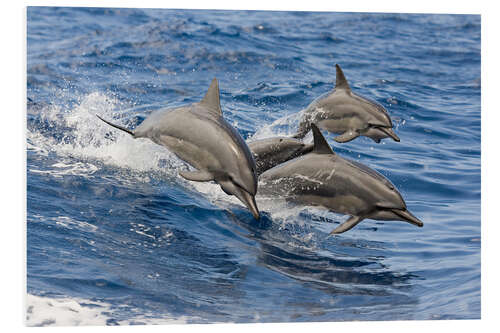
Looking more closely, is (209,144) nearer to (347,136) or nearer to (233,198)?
(347,136)

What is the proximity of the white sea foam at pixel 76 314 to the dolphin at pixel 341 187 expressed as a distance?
5.50 ft

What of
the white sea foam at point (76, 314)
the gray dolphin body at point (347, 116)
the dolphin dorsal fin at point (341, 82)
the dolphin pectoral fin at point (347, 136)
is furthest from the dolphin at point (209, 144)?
the dolphin dorsal fin at point (341, 82)

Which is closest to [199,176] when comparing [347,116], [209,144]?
[209,144]

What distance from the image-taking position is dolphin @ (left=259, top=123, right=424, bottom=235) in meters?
5.69

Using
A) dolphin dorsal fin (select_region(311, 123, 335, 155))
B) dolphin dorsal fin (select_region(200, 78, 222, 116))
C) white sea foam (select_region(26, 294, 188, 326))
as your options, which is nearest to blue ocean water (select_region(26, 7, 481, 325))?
white sea foam (select_region(26, 294, 188, 326))

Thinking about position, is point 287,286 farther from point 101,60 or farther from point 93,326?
point 101,60

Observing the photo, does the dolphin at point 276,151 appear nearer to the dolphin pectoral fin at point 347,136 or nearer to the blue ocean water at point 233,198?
the dolphin pectoral fin at point 347,136

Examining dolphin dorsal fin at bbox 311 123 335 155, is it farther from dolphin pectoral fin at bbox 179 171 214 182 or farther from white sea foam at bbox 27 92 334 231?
dolphin pectoral fin at bbox 179 171 214 182

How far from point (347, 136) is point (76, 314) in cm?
332

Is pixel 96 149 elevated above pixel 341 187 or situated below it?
below

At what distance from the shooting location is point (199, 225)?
677 cm

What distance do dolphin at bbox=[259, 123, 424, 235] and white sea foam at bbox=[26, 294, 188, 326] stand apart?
1677 mm

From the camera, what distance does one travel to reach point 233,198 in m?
7.61

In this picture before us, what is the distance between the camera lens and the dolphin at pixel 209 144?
5027 millimetres
